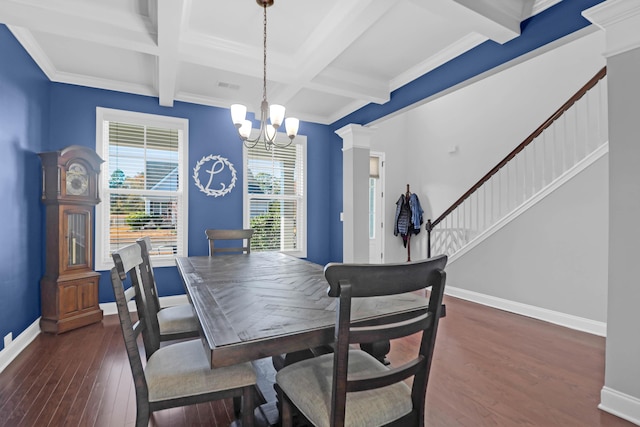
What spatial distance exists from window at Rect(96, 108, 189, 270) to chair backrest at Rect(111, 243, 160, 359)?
2.21 meters

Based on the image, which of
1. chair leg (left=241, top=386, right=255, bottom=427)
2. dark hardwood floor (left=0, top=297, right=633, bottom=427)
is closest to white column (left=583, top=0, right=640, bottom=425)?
dark hardwood floor (left=0, top=297, right=633, bottom=427)

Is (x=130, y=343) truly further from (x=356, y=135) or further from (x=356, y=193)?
(x=356, y=135)

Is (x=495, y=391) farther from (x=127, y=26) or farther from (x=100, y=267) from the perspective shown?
(x=100, y=267)

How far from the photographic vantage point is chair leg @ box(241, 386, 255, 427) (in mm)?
1370

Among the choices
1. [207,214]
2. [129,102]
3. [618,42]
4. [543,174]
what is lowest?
[207,214]

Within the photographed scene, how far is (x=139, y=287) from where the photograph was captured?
5.38 feet

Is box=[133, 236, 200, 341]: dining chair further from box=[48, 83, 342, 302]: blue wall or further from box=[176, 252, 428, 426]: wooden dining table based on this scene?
box=[48, 83, 342, 302]: blue wall

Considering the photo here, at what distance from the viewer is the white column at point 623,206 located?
1.82 metres

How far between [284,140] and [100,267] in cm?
287

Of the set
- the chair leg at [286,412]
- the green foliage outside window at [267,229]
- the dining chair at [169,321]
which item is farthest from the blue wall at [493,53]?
the dining chair at [169,321]

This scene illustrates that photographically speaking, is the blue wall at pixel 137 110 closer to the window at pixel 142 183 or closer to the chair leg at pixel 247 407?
the window at pixel 142 183

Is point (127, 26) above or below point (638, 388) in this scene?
above

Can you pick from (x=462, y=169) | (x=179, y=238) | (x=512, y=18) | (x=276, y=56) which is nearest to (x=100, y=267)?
(x=179, y=238)

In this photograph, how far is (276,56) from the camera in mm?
3168
